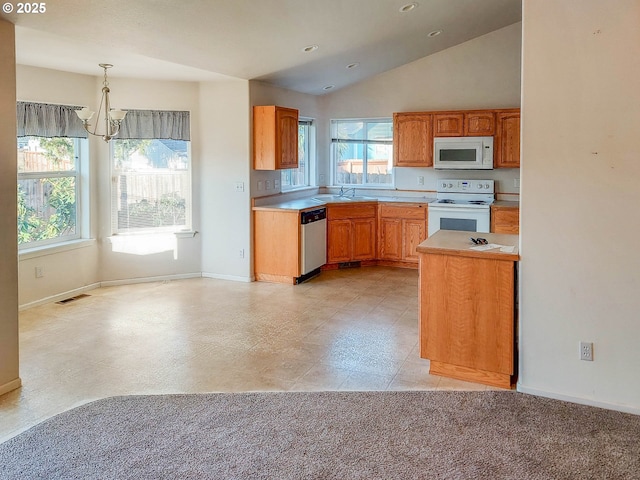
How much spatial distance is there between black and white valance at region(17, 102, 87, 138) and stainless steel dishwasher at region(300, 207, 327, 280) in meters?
2.67

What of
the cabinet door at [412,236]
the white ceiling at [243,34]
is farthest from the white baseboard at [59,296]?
the cabinet door at [412,236]

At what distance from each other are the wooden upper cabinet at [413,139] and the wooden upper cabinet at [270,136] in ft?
5.47

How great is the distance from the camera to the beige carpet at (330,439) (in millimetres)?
2482

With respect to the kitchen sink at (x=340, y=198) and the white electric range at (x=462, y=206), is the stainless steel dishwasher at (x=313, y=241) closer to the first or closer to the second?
the kitchen sink at (x=340, y=198)

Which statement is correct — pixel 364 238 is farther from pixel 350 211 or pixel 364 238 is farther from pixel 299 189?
pixel 299 189

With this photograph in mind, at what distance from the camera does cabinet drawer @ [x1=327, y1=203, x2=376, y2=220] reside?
7.00m

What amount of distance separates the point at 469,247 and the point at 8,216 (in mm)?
3003

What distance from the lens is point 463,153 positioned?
6.82 m

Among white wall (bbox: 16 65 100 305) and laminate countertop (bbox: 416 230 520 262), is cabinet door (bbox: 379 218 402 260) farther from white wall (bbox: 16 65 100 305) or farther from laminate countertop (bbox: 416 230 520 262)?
white wall (bbox: 16 65 100 305)

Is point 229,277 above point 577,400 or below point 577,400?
above

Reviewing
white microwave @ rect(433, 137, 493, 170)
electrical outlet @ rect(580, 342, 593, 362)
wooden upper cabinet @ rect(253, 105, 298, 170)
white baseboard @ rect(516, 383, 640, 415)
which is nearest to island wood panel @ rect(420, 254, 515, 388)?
white baseboard @ rect(516, 383, 640, 415)

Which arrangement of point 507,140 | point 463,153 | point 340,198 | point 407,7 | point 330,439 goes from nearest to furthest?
point 330,439
point 407,7
point 507,140
point 463,153
point 340,198

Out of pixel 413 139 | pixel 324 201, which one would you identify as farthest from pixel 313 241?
pixel 413 139

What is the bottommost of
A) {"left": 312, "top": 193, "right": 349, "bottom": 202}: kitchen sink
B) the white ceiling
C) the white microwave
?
{"left": 312, "top": 193, "right": 349, "bottom": 202}: kitchen sink
